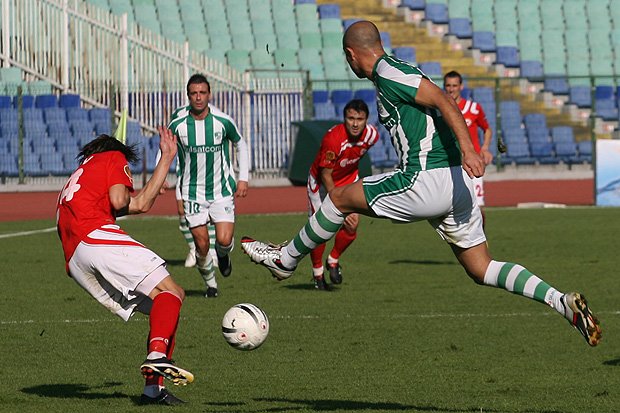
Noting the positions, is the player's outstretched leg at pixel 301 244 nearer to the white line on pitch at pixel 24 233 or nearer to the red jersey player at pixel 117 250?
the red jersey player at pixel 117 250

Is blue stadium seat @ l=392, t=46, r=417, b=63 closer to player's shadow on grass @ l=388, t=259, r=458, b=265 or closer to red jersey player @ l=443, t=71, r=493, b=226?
player's shadow on grass @ l=388, t=259, r=458, b=265

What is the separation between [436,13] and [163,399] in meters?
31.6

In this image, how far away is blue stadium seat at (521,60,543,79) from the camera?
37.5 m

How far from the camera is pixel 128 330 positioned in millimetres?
11406

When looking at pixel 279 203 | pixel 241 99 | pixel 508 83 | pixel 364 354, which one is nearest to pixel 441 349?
pixel 364 354

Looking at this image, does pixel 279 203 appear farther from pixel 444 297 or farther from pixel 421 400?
pixel 421 400

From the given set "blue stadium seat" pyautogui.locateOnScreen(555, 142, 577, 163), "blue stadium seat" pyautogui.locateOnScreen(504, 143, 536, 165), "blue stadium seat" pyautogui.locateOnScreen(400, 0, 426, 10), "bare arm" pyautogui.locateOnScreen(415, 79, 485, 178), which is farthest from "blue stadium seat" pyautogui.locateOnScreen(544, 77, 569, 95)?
"bare arm" pyautogui.locateOnScreen(415, 79, 485, 178)

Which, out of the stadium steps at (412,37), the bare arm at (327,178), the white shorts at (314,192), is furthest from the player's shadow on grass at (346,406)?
the stadium steps at (412,37)

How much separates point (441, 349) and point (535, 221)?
12800 mm

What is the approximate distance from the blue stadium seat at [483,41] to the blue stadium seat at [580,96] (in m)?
3.03

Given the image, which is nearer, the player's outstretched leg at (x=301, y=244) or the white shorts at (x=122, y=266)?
the white shorts at (x=122, y=266)

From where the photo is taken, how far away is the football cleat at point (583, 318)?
7.51m

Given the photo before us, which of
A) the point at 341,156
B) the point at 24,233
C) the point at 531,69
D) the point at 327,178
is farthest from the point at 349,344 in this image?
the point at 531,69

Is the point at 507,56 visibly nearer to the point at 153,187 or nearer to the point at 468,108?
the point at 468,108
